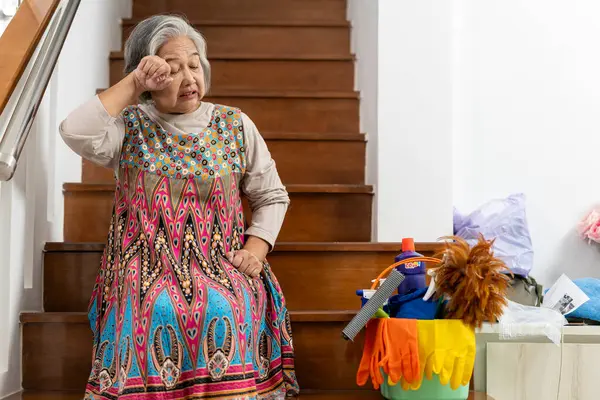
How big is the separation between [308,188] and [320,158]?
276mm

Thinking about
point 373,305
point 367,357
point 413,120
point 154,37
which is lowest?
point 367,357

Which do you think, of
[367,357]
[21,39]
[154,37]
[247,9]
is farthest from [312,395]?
Answer: [247,9]

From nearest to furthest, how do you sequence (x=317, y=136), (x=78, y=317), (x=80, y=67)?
(x=78, y=317)
(x=80, y=67)
(x=317, y=136)

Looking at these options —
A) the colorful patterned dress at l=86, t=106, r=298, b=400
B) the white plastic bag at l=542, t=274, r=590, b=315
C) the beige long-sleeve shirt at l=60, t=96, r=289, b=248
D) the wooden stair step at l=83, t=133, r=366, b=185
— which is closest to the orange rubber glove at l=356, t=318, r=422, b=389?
the colorful patterned dress at l=86, t=106, r=298, b=400

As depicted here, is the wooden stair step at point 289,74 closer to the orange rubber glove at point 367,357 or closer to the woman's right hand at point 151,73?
the woman's right hand at point 151,73

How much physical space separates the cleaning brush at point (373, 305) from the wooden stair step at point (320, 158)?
3.14ft

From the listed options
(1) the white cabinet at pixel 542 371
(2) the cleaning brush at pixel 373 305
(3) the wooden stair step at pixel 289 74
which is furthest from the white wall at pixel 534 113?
(2) the cleaning brush at pixel 373 305

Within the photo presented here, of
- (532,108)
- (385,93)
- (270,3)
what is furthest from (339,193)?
(270,3)

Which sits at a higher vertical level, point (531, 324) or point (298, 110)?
point (298, 110)

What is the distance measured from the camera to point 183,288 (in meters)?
1.62

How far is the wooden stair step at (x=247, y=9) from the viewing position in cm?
340

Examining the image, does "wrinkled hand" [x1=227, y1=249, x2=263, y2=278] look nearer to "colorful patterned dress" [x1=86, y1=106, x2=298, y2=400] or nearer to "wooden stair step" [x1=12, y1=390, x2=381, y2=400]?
"colorful patterned dress" [x1=86, y1=106, x2=298, y2=400]

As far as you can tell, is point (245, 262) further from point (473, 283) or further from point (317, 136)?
point (317, 136)

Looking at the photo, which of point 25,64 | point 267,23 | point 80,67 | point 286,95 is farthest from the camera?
point 267,23
